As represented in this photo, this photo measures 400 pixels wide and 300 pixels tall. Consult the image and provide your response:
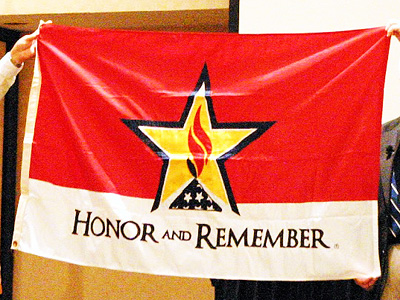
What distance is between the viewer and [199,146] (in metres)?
2.38

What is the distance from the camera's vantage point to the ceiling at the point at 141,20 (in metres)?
4.11

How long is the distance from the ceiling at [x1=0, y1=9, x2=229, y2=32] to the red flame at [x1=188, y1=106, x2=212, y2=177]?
1782 mm

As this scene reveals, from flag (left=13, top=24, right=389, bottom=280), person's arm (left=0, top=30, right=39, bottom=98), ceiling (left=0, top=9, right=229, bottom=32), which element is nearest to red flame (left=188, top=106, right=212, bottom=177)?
flag (left=13, top=24, right=389, bottom=280)

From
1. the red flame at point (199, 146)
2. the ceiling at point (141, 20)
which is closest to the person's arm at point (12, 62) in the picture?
the red flame at point (199, 146)

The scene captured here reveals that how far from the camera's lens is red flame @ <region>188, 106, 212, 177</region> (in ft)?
7.80

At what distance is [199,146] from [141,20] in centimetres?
213

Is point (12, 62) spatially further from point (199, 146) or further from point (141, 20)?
point (141, 20)

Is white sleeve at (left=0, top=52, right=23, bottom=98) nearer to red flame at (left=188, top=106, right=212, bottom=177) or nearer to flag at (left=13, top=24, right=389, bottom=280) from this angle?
flag at (left=13, top=24, right=389, bottom=280)

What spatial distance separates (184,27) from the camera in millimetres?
4566

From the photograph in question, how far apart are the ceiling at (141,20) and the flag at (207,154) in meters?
1.67

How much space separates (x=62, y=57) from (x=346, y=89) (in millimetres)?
1035

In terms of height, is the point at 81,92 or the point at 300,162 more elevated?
the point at 81,92

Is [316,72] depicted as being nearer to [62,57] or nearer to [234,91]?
[234,91]

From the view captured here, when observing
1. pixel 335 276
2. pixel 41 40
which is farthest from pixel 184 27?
pixel 335 276
